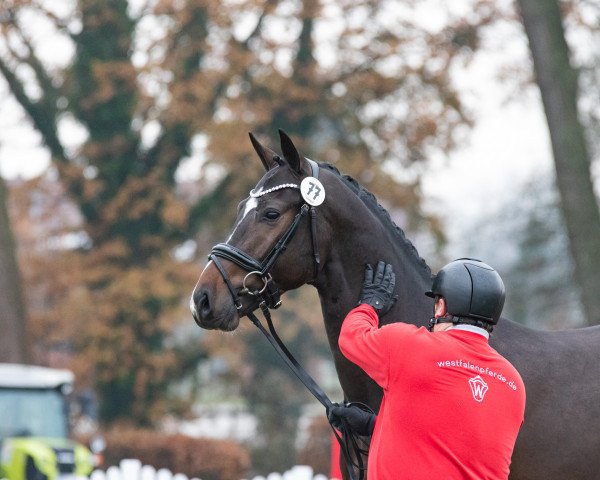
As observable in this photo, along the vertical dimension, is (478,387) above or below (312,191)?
below

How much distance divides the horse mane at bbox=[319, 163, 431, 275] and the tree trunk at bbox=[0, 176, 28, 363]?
11.9 m

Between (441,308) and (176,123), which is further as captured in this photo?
(176,123)

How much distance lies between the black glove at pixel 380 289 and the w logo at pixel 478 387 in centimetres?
78

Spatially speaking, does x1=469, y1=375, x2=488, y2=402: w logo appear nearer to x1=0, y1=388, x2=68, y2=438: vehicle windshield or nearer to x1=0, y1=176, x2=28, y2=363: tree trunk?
→ x1=0, y1=388, x2=68, y2=438: vehicle windshield

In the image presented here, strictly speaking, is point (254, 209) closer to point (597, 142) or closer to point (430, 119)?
point (430, 119)

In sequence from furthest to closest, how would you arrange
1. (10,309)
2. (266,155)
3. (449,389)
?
(10,309)
(266,155)
(449,389)

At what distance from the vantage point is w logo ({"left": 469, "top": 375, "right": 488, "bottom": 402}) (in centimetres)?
342

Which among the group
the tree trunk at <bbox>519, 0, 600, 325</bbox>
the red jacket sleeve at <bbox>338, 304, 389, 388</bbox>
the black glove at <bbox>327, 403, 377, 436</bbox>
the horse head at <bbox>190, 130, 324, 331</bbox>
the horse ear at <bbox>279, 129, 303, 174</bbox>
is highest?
the tree trunk at <bbox>519, 0, 600, 325</bbox>

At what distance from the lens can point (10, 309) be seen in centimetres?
1537

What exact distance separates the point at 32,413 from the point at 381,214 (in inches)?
377

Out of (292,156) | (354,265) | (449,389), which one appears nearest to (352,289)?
(354,265)

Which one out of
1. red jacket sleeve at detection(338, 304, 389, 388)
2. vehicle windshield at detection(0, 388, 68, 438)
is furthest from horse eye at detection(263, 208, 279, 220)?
vehicle windshield at detection(0, 388, 68, 438)

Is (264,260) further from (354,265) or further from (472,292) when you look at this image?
(472,292)

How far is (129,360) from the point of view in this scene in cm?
1758
